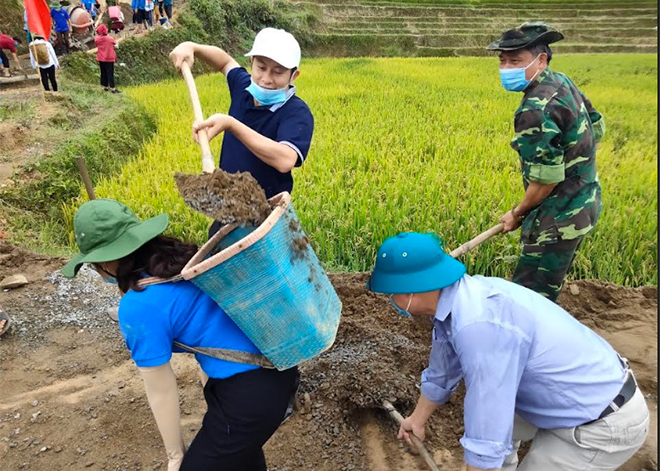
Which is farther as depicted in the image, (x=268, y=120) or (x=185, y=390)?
(x=185, y=390)

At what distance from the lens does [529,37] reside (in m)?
2.26

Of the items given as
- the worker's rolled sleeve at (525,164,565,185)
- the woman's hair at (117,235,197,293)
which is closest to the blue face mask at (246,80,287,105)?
the woman's hair at (117,235,197,293)

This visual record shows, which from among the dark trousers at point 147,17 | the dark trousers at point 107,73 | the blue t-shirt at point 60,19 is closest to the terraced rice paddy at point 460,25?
the dark trousers at point 147,17

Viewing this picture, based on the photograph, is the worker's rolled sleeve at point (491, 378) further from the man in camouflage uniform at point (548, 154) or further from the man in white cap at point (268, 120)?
the man in camouflage uniform at point (548, 154)

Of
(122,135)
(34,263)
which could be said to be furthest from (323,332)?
(122,135)

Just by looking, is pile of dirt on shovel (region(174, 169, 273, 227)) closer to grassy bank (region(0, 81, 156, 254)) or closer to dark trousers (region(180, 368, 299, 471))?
dark trousers (region(180, 368, 299, 471))

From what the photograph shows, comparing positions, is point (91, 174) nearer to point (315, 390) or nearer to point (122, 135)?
point (122, 135)

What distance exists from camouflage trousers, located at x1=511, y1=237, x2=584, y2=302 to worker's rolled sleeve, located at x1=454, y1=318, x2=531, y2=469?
131 centimetres

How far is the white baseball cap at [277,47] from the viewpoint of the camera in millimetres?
1930

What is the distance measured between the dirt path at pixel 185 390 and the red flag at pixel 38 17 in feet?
15.3

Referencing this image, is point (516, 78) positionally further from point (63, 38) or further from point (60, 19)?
point (63, 38)

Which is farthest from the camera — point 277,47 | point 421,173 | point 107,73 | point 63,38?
point 63,38

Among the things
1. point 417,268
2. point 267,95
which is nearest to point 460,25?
point 267,95

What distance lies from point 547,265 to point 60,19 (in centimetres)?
1139
